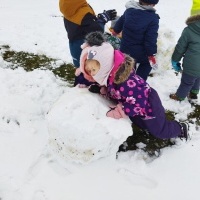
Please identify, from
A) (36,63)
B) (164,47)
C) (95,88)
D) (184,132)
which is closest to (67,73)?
(36,63)

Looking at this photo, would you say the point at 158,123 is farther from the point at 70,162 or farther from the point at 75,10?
the point at 75,10

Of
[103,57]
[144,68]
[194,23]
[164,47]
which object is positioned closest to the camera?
[103,57]

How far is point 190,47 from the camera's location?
3715 millimetres

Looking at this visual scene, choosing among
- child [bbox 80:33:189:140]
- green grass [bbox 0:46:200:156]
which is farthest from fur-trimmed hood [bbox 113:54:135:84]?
green grass [bbox 0:46:200:156]

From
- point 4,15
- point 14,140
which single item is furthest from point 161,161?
point 4,15

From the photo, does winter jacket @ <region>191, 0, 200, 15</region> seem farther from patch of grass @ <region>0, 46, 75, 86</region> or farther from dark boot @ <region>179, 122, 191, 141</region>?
patch of grass @ <region>0, 46, 75, 86</region>

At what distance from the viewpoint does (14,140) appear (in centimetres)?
331

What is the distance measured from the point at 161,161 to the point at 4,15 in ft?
20.1

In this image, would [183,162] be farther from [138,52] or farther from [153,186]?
[138,52]

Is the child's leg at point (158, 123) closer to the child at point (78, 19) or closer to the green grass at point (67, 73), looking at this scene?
the green grass at point (67, 73)

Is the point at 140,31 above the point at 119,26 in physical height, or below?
above

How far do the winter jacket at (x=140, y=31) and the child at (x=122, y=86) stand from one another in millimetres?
975

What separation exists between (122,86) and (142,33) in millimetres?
1248

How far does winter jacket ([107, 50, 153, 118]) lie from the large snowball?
17 cm
